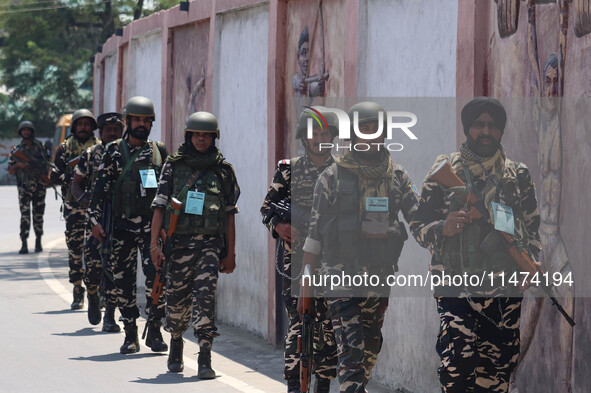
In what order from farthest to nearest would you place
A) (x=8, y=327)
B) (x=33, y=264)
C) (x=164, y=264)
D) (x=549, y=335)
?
(x=33, y=264) < (x=8, y=327) < (x=164, y=264) < (x=549, y=335)

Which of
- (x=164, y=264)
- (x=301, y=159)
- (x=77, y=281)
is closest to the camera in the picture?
(x=301, y=159)

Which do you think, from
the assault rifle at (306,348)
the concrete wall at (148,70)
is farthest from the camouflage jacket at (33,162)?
the assault rifle at (306,348)

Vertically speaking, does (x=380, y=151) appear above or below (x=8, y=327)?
above

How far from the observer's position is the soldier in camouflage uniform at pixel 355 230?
257 inches

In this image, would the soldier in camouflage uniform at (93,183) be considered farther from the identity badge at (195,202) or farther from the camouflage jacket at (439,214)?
the camouflage jacket at (439,214)

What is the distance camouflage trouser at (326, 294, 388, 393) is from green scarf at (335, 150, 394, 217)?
54 centimetres

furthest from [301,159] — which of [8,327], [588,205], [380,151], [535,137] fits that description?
[8,327]

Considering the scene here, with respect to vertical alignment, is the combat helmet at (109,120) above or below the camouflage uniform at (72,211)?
above

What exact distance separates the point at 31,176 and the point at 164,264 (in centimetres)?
972

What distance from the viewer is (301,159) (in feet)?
25.3

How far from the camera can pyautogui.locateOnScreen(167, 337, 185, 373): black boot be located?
889 centimetres

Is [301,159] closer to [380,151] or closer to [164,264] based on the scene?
[380,151]

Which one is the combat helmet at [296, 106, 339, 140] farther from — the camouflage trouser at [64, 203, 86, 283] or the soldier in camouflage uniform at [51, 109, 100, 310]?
the camouflage trouser at [64, 203, 86, 283]

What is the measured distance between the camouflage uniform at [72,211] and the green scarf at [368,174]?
6.36 meters
